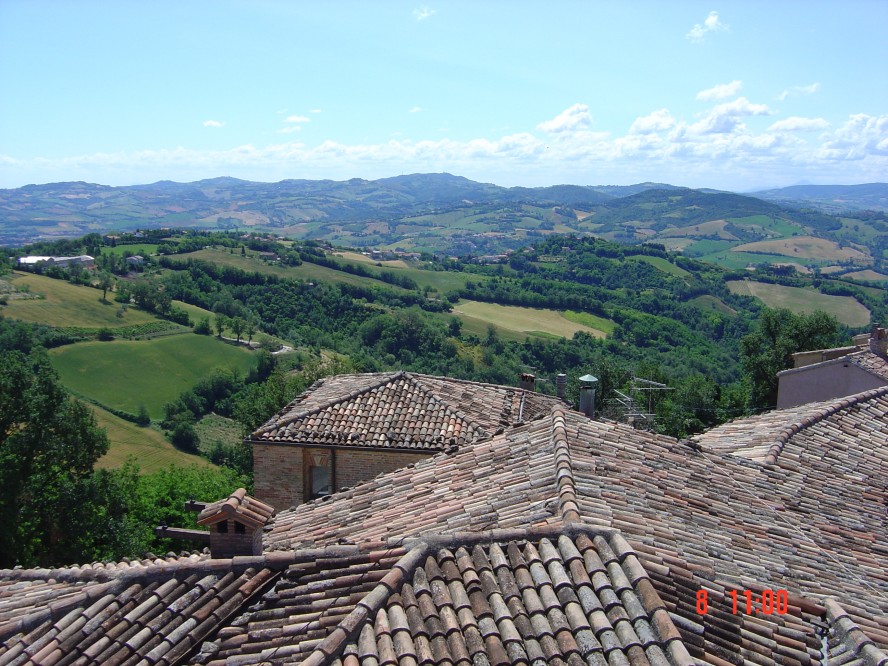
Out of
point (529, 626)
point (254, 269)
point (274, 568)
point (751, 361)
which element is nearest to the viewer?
point (529, 626)

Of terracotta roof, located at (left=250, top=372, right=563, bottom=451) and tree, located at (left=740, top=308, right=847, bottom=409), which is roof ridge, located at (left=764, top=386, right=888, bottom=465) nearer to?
terracotta roof, located at (left=250, top=372, right=563, bottom=451)

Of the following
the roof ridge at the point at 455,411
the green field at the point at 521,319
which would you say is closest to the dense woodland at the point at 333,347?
the green field at the point at 521,319

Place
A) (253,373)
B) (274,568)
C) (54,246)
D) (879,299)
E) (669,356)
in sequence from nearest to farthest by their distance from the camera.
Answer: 1. (274,568)
2. (253,373)
3. (669,356)
4. (879,299)
5. (54,246)

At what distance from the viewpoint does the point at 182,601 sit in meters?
7.12

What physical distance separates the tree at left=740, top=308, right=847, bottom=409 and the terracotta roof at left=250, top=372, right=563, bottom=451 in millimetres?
25872

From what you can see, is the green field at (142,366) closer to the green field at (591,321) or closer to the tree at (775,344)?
the tree at (775,344)

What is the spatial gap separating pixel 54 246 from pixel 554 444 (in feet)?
487

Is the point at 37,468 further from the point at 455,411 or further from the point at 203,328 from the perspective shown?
the point at 203,328

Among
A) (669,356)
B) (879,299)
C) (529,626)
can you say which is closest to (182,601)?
(529,626)

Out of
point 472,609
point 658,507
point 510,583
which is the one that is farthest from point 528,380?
point 472,609

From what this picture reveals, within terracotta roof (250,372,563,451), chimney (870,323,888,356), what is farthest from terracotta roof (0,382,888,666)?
chimney (870,323,888,356)

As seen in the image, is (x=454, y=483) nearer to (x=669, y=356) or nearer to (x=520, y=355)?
(x=520, y=355)

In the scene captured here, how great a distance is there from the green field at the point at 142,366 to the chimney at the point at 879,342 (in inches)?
2425

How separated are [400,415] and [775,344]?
3241cm
